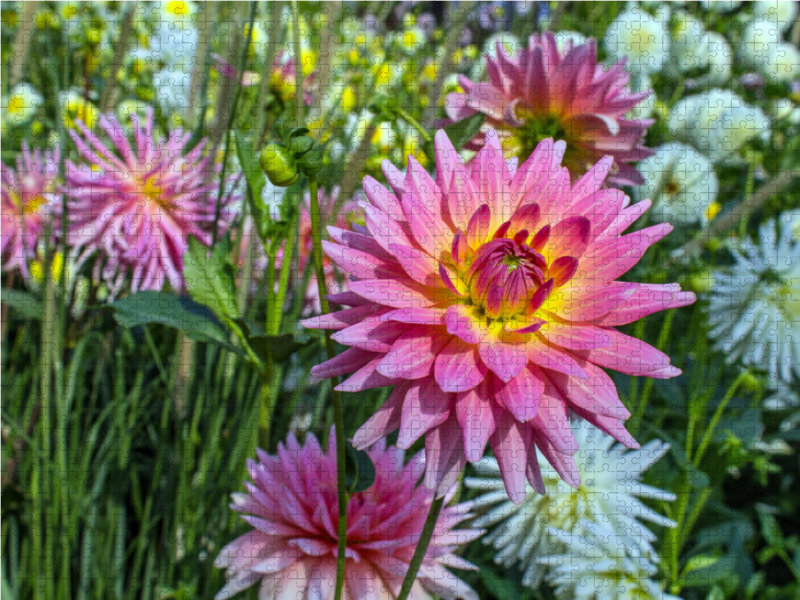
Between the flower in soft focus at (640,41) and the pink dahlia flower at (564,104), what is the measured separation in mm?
605

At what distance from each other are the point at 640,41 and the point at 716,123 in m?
0.24

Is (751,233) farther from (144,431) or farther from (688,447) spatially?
(144,431)

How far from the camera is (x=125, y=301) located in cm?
51

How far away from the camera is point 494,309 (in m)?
0.36

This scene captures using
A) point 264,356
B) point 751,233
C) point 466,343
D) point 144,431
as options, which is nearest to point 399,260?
point 466,343

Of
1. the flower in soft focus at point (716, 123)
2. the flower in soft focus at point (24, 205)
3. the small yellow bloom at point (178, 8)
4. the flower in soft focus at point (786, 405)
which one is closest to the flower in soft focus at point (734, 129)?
the flower in soft focus at point (716, 123)

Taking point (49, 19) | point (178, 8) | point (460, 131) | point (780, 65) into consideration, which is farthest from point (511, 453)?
point (49, 19)

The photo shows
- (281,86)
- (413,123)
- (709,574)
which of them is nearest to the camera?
(413,123)

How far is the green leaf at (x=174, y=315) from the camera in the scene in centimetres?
46

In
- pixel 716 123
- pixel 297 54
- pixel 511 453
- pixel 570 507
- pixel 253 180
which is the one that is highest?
pixel 716 123

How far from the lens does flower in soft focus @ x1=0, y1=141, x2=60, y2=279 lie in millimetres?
762

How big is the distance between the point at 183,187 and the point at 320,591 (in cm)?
49

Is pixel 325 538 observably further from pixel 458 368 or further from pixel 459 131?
pixel 459 131

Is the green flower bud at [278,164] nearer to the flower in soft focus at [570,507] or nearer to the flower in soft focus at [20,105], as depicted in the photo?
the flower in soft focus at [570,507]
